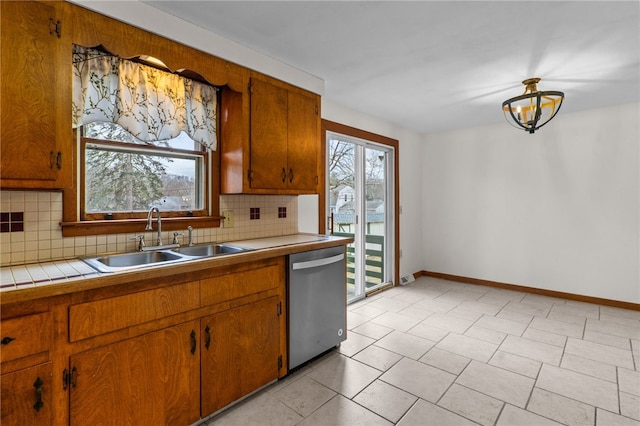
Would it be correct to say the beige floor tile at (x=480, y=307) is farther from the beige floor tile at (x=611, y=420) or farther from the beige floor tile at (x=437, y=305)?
the beige floor tile at (x=611, y=420)

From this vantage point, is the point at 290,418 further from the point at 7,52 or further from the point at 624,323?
the point at 624,323

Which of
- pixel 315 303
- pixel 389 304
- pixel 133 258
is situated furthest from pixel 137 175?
pixel 389 304

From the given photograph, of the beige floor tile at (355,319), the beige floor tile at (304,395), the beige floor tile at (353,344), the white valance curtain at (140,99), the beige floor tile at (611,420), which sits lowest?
the beige floor tile at (611,420)

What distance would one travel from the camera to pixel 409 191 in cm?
507

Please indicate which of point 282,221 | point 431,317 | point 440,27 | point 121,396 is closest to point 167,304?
point 121,396

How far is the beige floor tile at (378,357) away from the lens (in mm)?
2506

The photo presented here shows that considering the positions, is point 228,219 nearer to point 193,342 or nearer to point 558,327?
point 193,342

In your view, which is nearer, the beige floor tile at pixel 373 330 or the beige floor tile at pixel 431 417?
the beige floor tile at pixel 431 417

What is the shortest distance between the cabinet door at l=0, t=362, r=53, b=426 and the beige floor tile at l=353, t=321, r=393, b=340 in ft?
7.84

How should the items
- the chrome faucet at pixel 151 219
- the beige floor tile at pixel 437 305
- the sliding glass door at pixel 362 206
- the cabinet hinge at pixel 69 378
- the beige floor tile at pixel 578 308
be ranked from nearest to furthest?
the cabinet hinge at pixel 69 378 → the chrome faucet at pixel 151 219 → the beige floor tile at pixel 578 308 → the beige floor tile at pixel 437 305 → the sliding glass door at pixel 362 206

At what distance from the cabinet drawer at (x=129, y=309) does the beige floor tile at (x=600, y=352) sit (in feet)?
10.2

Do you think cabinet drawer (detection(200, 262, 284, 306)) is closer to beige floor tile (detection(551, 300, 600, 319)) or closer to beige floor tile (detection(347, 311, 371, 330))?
beige floor tile (detection(347, 311, 371, 330))

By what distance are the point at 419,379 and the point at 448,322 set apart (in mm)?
1242

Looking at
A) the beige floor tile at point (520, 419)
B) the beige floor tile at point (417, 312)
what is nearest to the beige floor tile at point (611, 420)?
the beige floor tile at point (520, 419)
